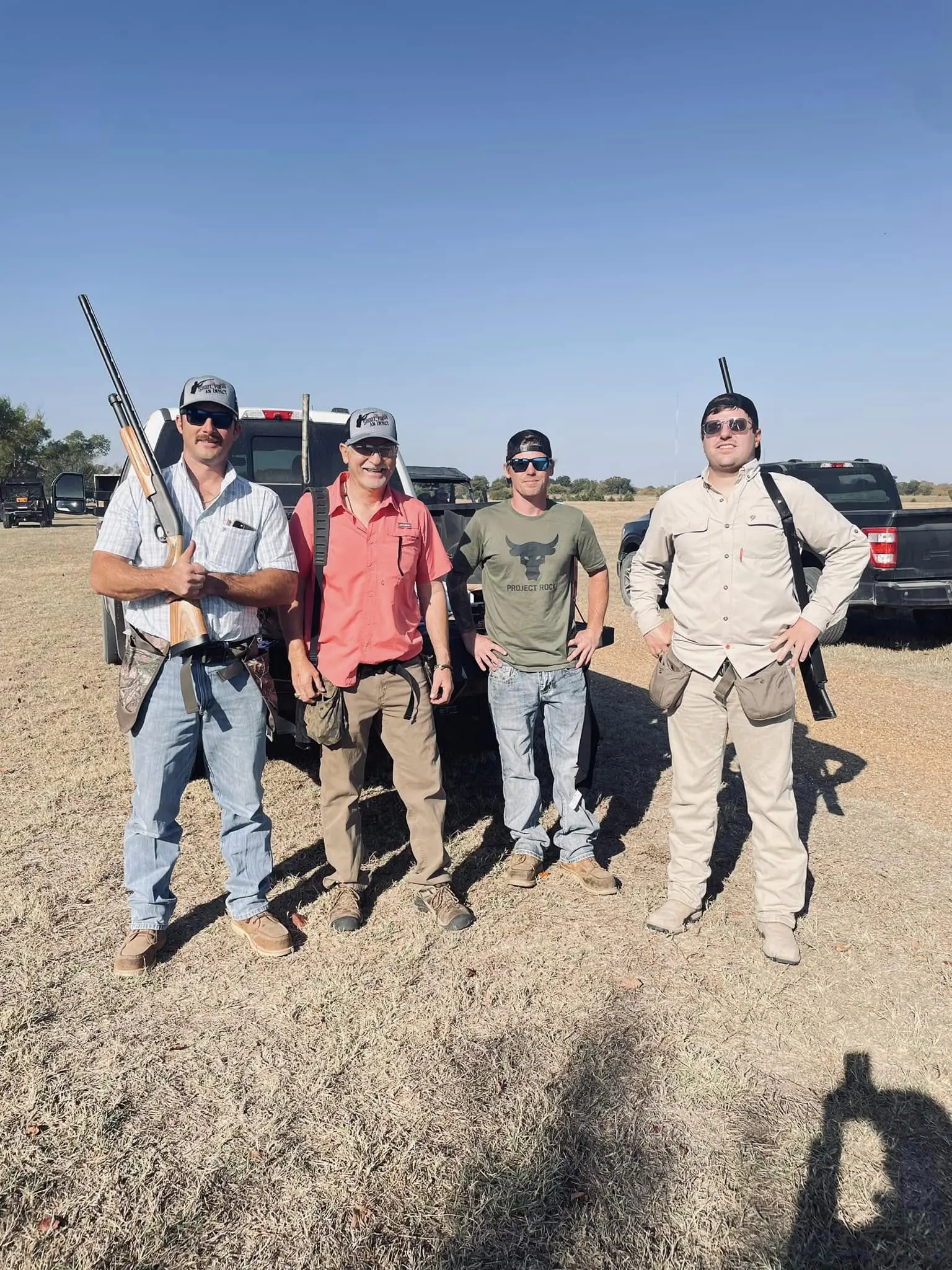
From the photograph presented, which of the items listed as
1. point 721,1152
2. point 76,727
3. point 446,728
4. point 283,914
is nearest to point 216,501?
point 283,914

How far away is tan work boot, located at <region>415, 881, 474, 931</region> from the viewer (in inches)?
140

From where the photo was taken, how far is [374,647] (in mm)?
3463

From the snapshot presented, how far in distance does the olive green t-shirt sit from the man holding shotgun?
97 cm

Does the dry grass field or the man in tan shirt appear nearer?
the dry grass field

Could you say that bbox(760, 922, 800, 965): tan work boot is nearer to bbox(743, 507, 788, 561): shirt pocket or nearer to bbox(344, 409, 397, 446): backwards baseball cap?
bbox(743, 507, 788, 561): shirt pocket

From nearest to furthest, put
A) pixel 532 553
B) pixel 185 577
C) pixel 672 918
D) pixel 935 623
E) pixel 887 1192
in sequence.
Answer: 1. pixel 887 1192
2. pixel 185 577
3. pixel 672 918
4. pixel 532 553
5. pixel 935 623

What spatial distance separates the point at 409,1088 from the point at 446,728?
2372 mm

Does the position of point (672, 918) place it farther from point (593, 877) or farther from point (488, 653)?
point (488, 653)

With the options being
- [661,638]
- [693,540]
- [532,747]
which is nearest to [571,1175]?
[532,747]

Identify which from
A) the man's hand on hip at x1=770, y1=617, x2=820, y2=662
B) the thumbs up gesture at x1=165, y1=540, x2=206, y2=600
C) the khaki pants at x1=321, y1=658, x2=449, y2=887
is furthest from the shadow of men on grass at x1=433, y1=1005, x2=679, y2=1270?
the thumbs up gesture at x1=165, y1=540, x2=206, y2=600

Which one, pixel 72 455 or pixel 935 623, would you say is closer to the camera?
pixel 935 623

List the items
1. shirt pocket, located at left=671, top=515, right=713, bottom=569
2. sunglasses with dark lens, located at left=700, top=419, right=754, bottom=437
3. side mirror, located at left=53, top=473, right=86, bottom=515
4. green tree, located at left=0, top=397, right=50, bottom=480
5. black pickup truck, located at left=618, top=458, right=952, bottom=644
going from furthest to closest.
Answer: green tree, located at left=0, top=397, right=50, bottom=480, side mirror, located at left=53, top=473, right=86, bottom=515, black pickup truck, located at left=618, top=458, right=952, bottom=644, shirt pocket, located at left=671, top=515, right=713, bottom=569, sunglasses with dark lens, located at left=700, top=419, right=754, bottom=437

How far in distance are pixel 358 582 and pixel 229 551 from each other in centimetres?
52

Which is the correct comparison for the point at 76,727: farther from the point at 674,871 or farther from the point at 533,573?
the point at 674,871
